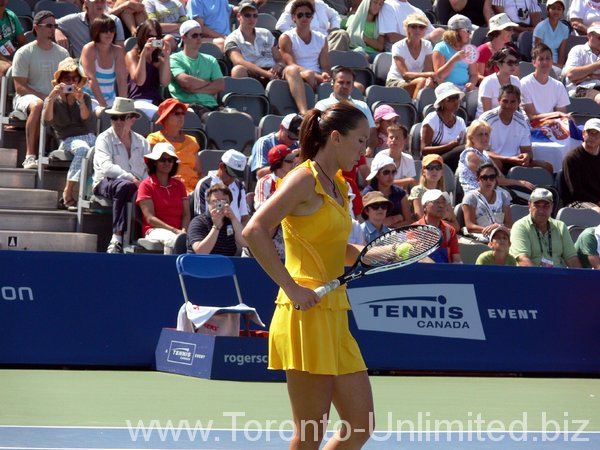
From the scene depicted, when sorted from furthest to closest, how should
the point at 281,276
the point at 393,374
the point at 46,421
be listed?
1. the point at 393,374
2. the point at 46,421
3. the point at 281,276

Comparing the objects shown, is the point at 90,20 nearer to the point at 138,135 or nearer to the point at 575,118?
the point at 138,135

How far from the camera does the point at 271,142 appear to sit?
11.5m

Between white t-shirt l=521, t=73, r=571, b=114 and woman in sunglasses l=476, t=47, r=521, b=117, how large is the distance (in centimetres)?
34

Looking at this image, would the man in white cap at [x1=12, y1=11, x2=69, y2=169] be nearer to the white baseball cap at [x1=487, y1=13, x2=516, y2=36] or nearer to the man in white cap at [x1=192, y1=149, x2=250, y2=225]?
the man in white cap at [x1=192, y1=149, x2=250, y2=225]

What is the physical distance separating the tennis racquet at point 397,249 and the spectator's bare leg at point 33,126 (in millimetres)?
7348

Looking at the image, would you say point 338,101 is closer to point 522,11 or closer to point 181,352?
point 181,352

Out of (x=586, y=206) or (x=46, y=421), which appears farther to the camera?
(x=586, y=206)

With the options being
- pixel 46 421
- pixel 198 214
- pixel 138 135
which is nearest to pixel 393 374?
pixel 198 214

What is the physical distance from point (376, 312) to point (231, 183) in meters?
1.83

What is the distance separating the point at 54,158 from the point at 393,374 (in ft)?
13.0

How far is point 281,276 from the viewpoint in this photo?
418 cm

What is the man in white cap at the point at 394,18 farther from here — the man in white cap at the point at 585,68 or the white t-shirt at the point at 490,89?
the man in white cap at the point at 585,68

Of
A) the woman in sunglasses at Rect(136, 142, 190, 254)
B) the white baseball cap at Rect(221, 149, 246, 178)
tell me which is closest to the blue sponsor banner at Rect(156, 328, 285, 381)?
the woman in sunglasses at Rect(136, 142, 190, 254)

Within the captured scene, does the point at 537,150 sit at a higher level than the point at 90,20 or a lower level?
lower
